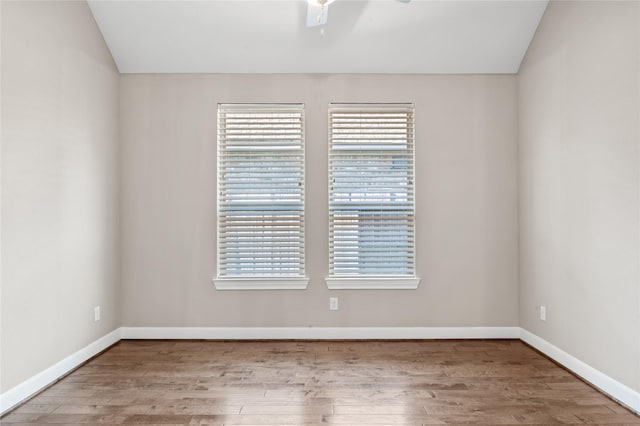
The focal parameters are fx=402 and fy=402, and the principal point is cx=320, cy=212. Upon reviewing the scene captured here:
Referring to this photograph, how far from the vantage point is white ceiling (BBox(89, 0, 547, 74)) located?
11.4 feet

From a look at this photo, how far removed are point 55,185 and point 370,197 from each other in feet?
8.74

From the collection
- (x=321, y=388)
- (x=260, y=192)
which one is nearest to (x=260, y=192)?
(x=260, y=192)

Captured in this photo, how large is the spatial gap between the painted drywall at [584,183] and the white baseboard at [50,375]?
391 centimetres

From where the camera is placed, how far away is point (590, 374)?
2.90 m

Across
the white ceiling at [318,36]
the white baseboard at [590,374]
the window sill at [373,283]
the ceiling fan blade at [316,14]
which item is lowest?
the white baseboard at [590,374]

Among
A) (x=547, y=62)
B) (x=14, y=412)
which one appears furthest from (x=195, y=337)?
(x=547, y=62)

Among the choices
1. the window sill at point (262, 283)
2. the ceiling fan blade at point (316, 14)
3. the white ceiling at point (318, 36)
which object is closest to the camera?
the ceiling fan blade at point (316, 14)

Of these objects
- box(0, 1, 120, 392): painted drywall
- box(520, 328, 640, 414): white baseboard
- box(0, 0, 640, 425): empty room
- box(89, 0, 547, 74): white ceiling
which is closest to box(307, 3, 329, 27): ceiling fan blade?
box(0, 0, 640, 425): empty room

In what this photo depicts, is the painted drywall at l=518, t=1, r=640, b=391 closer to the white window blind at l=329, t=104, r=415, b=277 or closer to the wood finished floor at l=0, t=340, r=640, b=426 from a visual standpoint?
the wood finished floor at l=0, t=340, r=640, b=426

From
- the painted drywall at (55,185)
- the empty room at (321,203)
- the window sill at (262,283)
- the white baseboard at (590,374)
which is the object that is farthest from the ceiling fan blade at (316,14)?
the white baseboard at (590,374)

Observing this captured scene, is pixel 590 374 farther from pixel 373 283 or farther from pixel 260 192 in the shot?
pixel 260 192

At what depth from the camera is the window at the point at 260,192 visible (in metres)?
3.96

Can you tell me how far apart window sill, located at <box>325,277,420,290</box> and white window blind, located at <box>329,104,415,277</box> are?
65mm

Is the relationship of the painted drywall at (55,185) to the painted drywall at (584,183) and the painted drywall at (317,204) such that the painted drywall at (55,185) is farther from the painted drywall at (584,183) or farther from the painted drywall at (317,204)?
the painted drywall at (584,183)
